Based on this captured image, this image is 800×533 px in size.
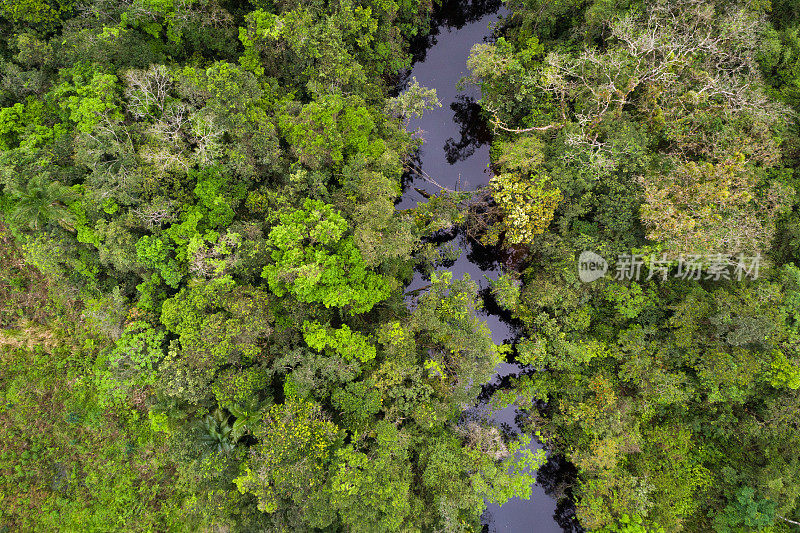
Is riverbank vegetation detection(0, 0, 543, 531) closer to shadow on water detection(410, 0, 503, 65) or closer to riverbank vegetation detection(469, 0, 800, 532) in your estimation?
shadow on water detection(410, 0, 503, 65)

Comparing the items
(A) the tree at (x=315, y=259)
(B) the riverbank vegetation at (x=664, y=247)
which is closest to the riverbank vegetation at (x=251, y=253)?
(A) the tree at (x=315, y=259)

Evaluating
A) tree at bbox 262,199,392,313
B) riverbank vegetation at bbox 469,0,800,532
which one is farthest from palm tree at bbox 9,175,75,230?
riverbank vegetation at bbox 469,0,800,532

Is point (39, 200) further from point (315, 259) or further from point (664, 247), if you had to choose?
point (664, 247)

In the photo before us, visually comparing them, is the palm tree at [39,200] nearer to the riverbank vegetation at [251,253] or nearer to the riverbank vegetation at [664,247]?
the riverbank vegetation at [251,253]

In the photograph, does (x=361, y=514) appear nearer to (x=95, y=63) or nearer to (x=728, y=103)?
(x=95, y=63)

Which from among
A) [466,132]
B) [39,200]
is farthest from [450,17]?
[39,200]
